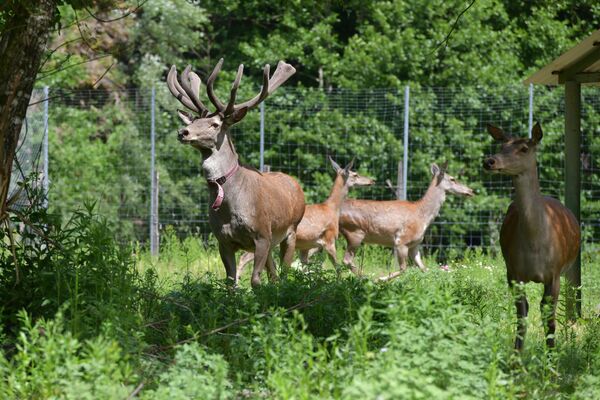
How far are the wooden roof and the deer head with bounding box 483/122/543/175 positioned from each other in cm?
148

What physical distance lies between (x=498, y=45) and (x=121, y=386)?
1471cm

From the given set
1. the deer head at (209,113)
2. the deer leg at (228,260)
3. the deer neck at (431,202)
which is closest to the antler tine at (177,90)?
the deer head at (209,113)

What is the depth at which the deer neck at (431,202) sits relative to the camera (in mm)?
14156

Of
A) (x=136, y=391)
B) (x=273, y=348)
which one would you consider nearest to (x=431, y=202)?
(x=273, y=348)

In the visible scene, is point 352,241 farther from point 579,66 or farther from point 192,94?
point 579,66

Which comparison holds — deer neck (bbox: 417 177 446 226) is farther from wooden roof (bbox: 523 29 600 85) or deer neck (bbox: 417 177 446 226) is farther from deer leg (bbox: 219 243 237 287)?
deer leg (bbox: 219 243 237 287)

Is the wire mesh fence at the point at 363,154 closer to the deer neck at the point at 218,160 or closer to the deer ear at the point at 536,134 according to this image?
the deer neck at the point at 218,160

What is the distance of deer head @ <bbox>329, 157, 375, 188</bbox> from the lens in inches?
559

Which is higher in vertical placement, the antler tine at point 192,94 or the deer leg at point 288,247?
the antler tine at point 192,94

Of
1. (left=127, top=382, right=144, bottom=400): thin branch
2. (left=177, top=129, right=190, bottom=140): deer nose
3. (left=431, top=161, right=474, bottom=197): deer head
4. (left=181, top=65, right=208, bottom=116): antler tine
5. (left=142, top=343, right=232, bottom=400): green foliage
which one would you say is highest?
(left=181, top=65, right=208, bottom=116): antler tine

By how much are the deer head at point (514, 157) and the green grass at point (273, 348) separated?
1014 mm

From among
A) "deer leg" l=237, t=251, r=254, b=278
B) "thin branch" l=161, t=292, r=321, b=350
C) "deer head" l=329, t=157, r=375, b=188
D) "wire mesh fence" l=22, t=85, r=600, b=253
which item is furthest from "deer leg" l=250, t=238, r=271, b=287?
"wire mesh fence" l=22, t=85, r=600, b=253

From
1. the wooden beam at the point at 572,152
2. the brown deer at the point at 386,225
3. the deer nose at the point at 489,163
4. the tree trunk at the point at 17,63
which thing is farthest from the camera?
the brown deer at the point at 386,225

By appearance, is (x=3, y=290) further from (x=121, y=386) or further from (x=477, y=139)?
(x=477, y=139)
